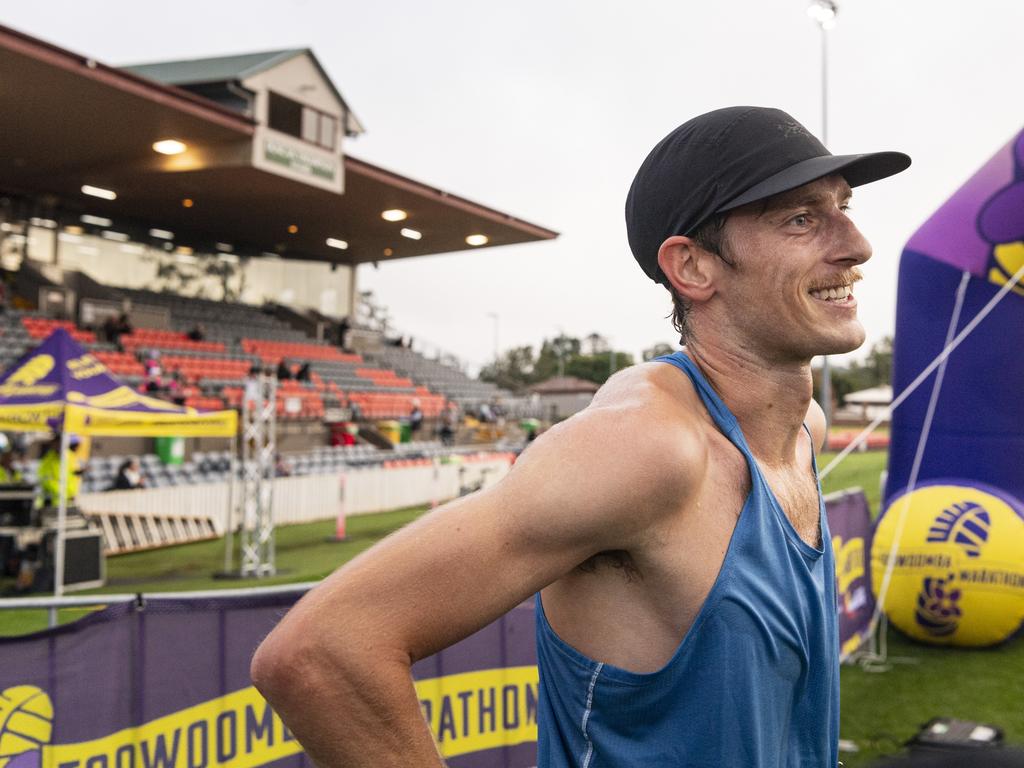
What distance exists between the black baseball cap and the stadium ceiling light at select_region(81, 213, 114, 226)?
28469 millimetres

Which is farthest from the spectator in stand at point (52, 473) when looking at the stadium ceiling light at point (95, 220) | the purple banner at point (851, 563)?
the stadium ceiling light at point (95, 220)

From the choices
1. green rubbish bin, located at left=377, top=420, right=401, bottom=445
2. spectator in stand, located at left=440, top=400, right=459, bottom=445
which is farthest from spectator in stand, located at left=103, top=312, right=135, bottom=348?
spectator in stand, located at left=440, top=400, right=459, bottom=445

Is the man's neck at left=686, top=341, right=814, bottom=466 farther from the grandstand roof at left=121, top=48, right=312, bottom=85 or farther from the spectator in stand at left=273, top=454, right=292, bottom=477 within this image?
the grandstand roof at left=121, top=48, right=312, bottom=85

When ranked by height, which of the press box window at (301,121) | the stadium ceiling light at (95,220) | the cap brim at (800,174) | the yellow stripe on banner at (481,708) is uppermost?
the press box window at (301,121)

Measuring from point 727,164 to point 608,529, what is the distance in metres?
0.60

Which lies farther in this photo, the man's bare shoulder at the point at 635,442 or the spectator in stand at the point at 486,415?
the spectator in stand at the point at 486,415

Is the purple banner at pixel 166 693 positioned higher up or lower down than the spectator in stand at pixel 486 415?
lower down

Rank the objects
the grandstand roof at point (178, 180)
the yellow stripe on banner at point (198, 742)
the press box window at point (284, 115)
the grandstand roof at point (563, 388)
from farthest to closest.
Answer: the grandstand roof at point (563, 388)
the press box window at point (284, 115)
the grandstand roof at point (178, 180)
the yellow stripe on banner at point (198, 742)

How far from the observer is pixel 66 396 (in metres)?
Result: 8.86

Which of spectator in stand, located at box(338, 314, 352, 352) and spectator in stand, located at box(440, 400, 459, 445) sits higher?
spectator in stand, located at box(338, 314, 352, 352)

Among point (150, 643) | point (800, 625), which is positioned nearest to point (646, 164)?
point (800, 625)

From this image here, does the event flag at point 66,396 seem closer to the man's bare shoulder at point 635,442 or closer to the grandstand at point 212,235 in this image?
the grandstand at point 212,235

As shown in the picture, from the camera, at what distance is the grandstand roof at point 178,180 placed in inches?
582

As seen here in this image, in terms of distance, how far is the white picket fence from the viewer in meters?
13.4
